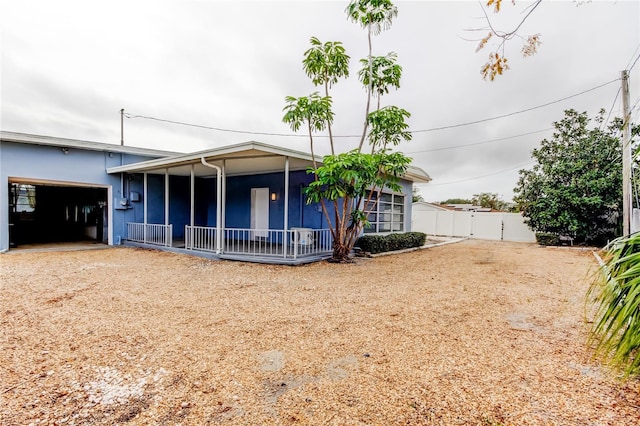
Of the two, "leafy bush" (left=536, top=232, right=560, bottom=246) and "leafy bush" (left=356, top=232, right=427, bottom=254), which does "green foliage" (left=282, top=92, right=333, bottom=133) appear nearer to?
"leafy bush" (left=356, top=232, right=427, bottom=254)

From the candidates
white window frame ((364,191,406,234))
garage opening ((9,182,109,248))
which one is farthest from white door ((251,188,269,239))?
garage opening ((9,182,109,248))

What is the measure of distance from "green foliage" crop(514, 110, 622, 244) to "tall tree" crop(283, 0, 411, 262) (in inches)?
395

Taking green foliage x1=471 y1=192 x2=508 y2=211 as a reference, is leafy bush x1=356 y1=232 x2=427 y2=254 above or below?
below

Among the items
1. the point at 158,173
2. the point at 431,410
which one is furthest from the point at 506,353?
the point at 158,173

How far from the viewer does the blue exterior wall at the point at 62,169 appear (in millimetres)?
8906

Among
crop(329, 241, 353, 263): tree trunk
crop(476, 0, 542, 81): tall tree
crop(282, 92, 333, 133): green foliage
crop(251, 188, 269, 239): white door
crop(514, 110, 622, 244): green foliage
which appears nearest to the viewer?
crop(476, 0, 542, 81): tall tree

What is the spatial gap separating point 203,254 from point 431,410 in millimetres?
7483

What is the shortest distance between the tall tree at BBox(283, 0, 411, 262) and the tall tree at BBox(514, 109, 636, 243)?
10052 millimetres

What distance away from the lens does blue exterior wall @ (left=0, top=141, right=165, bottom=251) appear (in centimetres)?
891

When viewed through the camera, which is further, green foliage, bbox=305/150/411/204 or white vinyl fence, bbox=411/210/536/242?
white vinyl fence, bbox=411/210/536/242

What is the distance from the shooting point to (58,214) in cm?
1348

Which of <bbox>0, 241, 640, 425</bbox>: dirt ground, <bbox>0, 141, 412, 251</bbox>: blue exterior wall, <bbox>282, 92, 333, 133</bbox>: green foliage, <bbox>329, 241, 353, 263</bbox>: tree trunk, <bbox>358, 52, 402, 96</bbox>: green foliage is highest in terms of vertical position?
<bbox>358, 52, 402, 96</bbox>: green foliage

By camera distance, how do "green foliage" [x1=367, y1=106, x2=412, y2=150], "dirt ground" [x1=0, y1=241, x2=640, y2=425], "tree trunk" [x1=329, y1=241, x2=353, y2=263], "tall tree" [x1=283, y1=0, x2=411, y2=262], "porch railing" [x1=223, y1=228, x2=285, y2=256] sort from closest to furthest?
"dirt ground" [x1=0, y1=241, x2=640, y2=425] < "tall tree" [x1=283, y1=0, x2=411, y2=262] < "green foliage" [x1=367, y1=106, x2=412, y2=150] < "porch railing" [x1=223, y1=228, x2=285, y2=256] < "tree trunk" [x1=329, y1=241, x2=353, y2=263]

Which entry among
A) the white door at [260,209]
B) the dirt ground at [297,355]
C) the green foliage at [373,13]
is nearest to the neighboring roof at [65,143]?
the white door at [260,209]
